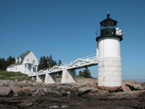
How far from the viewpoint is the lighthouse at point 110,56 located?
14.0m

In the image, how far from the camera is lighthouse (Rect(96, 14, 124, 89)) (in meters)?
14.0

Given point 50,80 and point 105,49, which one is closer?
point 105,49

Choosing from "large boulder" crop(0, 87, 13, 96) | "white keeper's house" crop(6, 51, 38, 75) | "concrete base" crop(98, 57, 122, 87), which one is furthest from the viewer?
"white keeper's house" crop(6, 51, 38, 75)

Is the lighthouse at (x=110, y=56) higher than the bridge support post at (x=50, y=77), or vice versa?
the lighthouse at (x=110, y=56)

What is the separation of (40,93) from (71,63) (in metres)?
11.6

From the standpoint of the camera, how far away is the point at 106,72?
14125mm

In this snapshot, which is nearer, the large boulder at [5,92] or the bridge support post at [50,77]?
the large boulder at [5,92]

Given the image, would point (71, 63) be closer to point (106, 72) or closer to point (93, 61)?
point (93, 61)

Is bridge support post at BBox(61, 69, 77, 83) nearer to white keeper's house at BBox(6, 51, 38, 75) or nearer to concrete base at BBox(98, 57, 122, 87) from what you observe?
concrete base at BBox(98, 57, 122, 87)

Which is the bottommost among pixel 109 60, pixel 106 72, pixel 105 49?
pixel 106 72

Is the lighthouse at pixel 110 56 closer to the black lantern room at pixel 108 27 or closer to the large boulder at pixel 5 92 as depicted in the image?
the black lantern room at pixel 108 27

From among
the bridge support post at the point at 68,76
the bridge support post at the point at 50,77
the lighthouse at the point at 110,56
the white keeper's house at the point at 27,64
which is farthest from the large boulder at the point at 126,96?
the white keeper's house at the point at 27,64

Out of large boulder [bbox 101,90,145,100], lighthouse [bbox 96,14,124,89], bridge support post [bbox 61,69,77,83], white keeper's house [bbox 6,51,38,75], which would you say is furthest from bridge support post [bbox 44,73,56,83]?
large boulder [bbox 101,90,145,100]

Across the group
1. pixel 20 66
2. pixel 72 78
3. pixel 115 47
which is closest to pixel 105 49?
pixel 115 47
